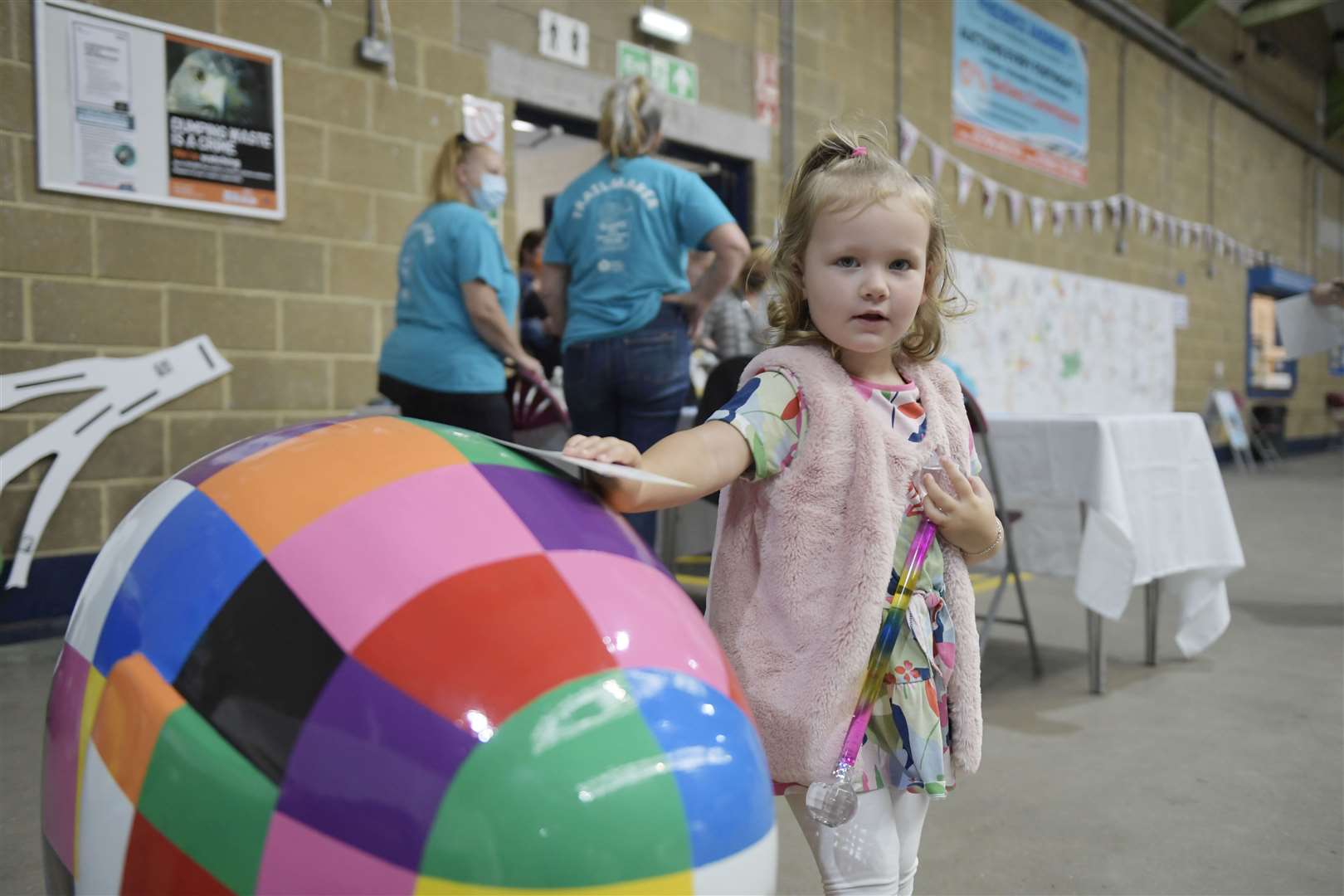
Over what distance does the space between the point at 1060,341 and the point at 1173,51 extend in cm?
349

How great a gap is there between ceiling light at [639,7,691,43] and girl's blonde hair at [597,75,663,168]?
2.27 meters

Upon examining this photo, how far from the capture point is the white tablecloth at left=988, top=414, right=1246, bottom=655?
8.46 feet

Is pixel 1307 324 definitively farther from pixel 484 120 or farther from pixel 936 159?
pixel 936 159

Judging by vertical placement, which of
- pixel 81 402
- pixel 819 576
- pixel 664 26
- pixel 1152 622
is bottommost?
pixel 1152 622

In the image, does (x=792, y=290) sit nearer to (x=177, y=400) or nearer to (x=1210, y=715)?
(x=1210, y=715)

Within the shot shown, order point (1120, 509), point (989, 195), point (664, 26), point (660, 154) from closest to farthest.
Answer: point (1120, 509)
point (664, 26)
point (660, 154)
point (989, 195)

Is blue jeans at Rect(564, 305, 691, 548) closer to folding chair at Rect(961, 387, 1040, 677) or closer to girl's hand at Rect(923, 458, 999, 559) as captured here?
folding chair at Rect(961, 387, 1040, 677)

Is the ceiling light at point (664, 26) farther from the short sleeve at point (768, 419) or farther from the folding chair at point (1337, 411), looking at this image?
the folding chair at point (1337, 411)

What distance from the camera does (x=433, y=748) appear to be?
0.58 metres

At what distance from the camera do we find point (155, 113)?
3.30 m

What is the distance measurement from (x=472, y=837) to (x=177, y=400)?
322cm

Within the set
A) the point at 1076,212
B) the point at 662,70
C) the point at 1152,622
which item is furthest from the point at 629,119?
the point at 1076,212

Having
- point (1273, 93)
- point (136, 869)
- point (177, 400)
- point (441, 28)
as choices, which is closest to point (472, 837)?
point (136, 869)

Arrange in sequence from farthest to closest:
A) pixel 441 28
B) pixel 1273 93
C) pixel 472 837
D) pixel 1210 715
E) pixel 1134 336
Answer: pixel 1273 93, pixel 1134 336, pixel 441 28, pixel 1210 715, pixel 472 837
